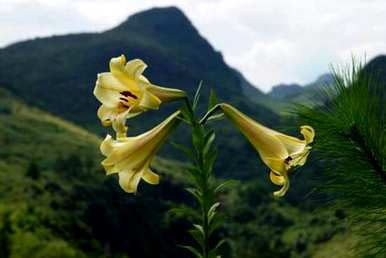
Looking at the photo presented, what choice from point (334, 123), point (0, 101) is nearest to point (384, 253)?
point (334, 123)

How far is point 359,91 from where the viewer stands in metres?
3.45

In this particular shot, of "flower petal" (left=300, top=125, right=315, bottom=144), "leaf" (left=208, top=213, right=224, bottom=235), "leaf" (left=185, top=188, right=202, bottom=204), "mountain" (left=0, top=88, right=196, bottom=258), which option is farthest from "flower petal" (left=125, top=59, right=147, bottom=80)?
"mountain" (left=0, top=88, right=196, bottom=258)

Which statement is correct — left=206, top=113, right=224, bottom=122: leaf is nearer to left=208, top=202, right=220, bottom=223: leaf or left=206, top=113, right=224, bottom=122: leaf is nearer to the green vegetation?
left=208, top=202, right=220, bottom=223: leaf

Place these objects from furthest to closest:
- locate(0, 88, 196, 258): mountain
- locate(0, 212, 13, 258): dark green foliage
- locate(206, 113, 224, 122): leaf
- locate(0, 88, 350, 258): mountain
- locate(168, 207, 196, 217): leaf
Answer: locate(0, 88, 350, 258): mountain, locate(0, 88, 196, 258): mountain, locate(0, 212, 13, 258): dark green foliage, locate(206, 113, 224, 122): leaf, locate(168, 207, 196, 217): leaf

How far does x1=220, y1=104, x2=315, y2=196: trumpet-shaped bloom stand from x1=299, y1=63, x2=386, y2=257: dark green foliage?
19.3 inches

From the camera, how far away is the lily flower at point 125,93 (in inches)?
112

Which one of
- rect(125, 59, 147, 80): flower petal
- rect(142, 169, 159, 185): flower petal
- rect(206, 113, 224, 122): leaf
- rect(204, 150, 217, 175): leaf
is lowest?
rect(142, 169, 159, 185): flower petal

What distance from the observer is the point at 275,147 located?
3018 millimetres

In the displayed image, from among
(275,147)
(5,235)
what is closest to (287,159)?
(275,147)

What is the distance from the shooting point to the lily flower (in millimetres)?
2842

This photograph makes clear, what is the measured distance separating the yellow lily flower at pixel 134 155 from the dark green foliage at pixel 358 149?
2.94 feet

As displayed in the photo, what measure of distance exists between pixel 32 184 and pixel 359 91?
127 metres

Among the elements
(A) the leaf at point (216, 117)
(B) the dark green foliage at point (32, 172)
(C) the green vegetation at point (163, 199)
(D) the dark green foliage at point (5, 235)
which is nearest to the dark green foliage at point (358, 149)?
(C) the green vegetation at point (163, 199)

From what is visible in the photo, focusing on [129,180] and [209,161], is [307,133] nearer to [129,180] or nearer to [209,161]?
[209,161]
